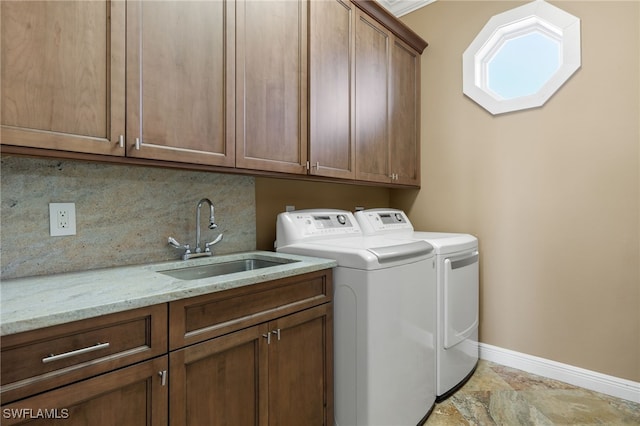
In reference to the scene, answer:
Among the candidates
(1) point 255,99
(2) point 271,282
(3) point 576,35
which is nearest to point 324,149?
(1) point 255,99

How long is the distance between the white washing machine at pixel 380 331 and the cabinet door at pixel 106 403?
820mm

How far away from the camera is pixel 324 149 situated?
2.03 m

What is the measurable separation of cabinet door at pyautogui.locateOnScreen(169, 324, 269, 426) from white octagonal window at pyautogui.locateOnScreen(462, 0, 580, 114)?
7.75 feet

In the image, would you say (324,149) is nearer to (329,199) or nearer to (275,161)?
(275,161)

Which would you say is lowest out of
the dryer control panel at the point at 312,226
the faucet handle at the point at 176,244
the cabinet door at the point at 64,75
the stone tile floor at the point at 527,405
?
the stone tile floor at the point at 527,405

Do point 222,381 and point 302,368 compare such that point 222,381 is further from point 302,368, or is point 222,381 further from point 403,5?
point 403,5

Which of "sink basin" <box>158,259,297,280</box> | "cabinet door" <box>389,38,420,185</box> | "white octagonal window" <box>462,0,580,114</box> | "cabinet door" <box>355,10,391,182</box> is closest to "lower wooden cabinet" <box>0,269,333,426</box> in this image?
"sink basin" <box>158,259,297,280</box>

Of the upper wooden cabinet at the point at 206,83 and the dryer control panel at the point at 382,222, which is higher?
the upper wooden cabinet at the point at 206,83

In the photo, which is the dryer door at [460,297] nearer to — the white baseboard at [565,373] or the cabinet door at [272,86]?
the white baseboard at [565,373]

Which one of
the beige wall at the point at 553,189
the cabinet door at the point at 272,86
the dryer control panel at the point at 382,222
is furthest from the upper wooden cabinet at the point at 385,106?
the cabinet door at the point at 272,86

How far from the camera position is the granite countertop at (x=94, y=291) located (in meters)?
0.82

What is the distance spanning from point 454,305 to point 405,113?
1529 mm

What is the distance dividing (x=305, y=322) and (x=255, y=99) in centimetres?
107

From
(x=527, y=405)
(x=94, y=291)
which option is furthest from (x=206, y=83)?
(x=527, y=405)
